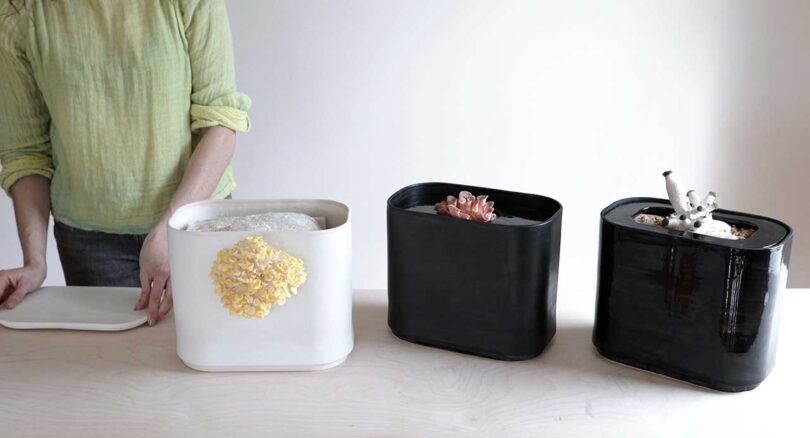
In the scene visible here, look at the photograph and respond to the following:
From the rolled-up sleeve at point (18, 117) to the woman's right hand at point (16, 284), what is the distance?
0.28m

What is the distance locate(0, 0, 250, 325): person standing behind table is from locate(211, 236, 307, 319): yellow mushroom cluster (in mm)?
388

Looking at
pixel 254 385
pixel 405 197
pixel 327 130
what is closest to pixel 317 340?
pixel 254 385

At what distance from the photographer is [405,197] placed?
112 cm

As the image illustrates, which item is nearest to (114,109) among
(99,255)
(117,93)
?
(117,93)

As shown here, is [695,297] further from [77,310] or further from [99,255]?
[99,255]

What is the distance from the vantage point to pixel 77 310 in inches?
48.1

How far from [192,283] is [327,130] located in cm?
126

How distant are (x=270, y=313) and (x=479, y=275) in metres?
0.28

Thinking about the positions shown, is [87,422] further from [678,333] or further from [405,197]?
[678,333]

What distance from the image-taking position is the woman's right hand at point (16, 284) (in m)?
1.25

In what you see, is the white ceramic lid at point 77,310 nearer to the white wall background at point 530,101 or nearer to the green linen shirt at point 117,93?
the green linen shirt at point 117,93

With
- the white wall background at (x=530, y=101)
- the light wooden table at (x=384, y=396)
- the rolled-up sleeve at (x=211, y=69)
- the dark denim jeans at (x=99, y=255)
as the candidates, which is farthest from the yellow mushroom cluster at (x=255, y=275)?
the white wall background at (x=530, y=101)

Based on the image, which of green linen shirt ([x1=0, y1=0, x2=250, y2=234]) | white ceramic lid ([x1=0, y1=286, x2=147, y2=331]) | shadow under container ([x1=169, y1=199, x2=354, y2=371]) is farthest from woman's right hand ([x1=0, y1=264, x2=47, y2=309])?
shadow under container ([x1=169, y1=199, x2=354, y2=371])

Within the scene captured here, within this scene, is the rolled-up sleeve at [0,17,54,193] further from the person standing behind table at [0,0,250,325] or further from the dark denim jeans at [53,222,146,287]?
the dark denim jeans at [53,222,146,287]
